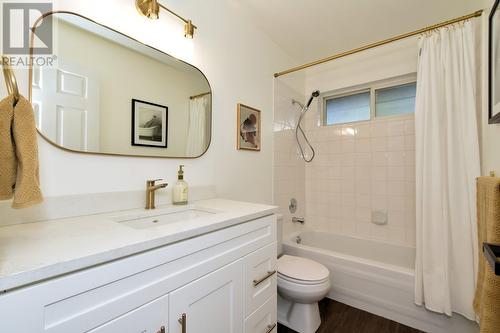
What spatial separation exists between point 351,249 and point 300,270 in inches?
44.4

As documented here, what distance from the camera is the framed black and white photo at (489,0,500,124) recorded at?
3.36 feet

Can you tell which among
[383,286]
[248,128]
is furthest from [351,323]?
[248,128]

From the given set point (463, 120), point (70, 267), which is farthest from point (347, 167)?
point (70, 267)

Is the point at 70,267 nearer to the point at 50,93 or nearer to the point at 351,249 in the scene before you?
the point at 50,93

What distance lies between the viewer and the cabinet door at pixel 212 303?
75 centimetres

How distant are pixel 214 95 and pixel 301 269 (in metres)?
1.44

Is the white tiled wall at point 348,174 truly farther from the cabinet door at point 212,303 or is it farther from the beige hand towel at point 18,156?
the beige hand towel at point 18,156

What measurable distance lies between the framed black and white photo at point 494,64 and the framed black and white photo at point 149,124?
166 centimetres

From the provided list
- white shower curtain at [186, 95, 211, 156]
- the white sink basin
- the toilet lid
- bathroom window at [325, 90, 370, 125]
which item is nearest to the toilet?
the toilet lid

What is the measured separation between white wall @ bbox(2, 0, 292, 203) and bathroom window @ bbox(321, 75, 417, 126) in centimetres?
84

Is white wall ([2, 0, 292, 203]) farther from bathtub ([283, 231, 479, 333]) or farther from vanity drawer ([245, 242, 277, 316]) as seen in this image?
bathtub ([283, 231, 479, 333])

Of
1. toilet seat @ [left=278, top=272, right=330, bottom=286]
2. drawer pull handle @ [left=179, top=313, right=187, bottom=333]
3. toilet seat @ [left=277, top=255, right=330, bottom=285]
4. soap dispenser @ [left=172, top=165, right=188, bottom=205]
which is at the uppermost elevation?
soap dispenser @ [left=172, top=165, right=188, bottom=205]

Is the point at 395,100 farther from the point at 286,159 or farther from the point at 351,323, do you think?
the point at 351,323

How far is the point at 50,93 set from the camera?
922 millimetres
